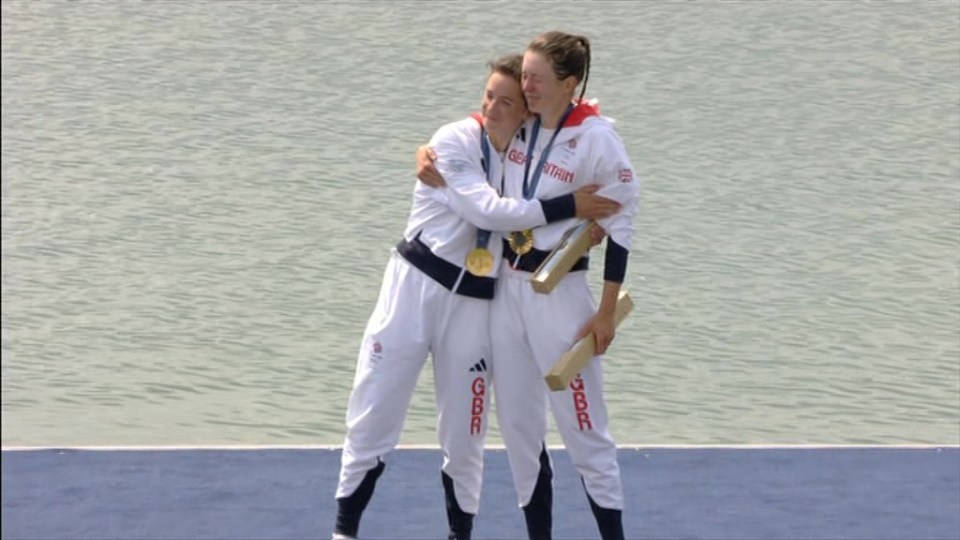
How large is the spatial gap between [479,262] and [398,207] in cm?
523

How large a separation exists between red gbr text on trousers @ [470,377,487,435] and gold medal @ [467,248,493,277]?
12.1 inches

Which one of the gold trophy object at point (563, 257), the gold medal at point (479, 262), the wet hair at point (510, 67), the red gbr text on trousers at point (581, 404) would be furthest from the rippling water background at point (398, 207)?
the red gbr text on trousers at point (581, 404)

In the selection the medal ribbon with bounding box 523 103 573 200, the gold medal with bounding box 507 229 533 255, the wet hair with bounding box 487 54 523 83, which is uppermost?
the wet hair with bounding box 487 54 523 83

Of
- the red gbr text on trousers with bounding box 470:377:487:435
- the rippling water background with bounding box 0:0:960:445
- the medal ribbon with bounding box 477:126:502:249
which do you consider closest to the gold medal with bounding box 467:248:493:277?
the medal ribbon with bounding box 477:126:502:249

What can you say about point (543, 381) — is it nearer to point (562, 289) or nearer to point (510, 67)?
point (562, 289)

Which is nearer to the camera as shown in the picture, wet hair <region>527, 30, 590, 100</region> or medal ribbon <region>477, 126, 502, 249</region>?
wet hair <region>527, 30, 590, 100</region>

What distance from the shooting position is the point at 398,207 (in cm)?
984

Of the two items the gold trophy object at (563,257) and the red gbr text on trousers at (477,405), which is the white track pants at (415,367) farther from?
the gold trophy object at (563,257)

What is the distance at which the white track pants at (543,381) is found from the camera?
15.3ft

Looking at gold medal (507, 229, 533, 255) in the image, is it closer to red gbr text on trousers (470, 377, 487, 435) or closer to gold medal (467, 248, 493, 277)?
gold medal (467, 248, 493, 277)

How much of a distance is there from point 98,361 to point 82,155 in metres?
3.80

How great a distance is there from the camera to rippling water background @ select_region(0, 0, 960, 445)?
6949 mm

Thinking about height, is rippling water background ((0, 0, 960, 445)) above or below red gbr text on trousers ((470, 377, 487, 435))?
below

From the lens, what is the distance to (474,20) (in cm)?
1443
